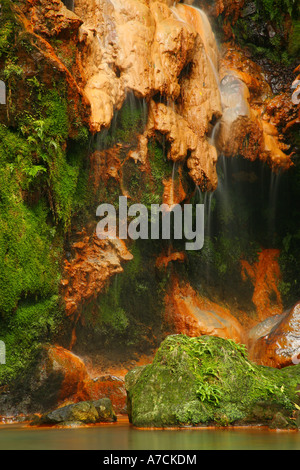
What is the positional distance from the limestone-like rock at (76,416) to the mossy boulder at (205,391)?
605 millimetres

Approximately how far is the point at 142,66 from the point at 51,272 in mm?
5391

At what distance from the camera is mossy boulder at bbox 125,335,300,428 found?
304 inches

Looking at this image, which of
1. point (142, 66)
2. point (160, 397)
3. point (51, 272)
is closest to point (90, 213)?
point (51, 272)

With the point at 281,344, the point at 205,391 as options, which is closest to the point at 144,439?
the point at 205,391

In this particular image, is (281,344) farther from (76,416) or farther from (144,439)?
(144,439)

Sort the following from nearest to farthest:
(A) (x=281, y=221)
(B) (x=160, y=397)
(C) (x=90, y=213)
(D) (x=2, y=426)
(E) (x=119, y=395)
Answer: (B) (x=160, y=397), (D) (x=2, y=426), (E) (x=119, y=395), (C) (x=90, y=213), (A) (x=281, y=221)

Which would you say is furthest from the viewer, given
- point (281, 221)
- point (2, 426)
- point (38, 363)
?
point (281, 221)

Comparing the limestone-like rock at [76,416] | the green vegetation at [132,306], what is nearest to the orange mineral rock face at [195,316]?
the green vegetation at [132,306]

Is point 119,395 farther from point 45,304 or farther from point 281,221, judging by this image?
point 281,221

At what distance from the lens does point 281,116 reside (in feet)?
54.0

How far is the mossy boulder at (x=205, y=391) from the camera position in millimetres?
7711

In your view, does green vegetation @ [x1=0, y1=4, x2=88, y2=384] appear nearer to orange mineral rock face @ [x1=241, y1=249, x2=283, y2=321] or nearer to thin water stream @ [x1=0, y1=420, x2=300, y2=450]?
thin water stream @ [x1=0, y1=420, x2=300, y2=450]

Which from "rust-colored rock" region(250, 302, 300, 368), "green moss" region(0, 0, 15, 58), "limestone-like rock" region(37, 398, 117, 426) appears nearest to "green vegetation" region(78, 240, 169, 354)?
"rust-colored rock" region(250, 302, 300, 368)

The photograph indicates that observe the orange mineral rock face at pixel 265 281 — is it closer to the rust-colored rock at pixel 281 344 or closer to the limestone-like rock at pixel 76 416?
the rust-colored rock at pixel 281 344
